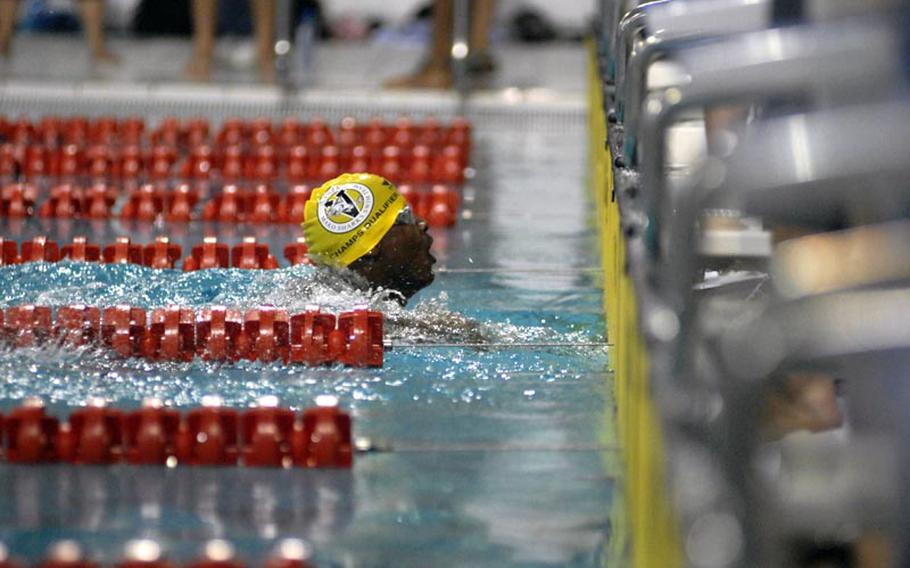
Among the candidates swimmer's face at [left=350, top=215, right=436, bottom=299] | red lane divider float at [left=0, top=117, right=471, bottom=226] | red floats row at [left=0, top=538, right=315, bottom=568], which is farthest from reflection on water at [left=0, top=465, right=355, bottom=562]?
red lane divider float at [left=0, top=117, right=471, bottom=226]

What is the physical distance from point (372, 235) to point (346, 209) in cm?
10

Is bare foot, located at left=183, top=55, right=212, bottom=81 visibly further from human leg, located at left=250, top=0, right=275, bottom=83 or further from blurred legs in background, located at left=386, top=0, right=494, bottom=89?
blurred legs in background, located at left=386, top=0, right=494, bottom=89

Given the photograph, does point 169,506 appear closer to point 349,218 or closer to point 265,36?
point 349,218

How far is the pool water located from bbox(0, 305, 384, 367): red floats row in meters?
0.05

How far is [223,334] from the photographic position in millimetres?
3982

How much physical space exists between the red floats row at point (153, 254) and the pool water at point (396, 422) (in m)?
0.37

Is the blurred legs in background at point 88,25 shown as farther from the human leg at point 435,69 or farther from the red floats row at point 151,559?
the red floats row at point 151,559

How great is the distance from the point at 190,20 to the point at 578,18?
8.65ft

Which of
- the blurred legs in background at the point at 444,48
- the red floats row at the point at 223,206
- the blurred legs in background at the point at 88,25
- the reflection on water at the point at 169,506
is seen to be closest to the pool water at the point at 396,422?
the reflection on water at the point at 169,506

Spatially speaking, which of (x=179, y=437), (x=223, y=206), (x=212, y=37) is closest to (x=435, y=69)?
(x=212, y=37)

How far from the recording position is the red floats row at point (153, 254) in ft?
16.7

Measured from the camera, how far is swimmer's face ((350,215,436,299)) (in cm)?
420

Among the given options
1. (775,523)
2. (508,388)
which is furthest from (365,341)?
(775,523)

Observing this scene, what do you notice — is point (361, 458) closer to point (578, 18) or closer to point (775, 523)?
point (775, 523)
